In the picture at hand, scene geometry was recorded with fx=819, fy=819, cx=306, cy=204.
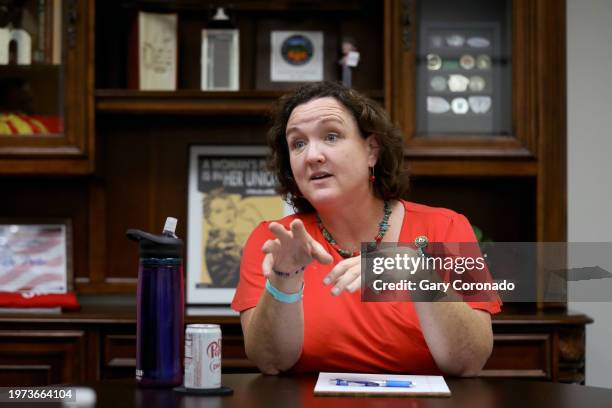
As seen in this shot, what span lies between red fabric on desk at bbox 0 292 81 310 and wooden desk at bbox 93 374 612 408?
132cm

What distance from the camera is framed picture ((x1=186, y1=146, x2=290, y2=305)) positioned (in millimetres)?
2912

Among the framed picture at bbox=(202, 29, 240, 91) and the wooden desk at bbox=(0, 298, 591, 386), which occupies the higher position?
the framed picture at bbox=(202, 29, 240, 91)

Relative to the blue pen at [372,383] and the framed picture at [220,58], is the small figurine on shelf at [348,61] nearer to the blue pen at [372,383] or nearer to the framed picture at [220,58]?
the framed picture at [220,58]

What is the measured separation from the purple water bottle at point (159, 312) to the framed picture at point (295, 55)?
165 cm

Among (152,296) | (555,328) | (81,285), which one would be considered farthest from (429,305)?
(81,285)

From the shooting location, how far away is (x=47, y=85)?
2.75m

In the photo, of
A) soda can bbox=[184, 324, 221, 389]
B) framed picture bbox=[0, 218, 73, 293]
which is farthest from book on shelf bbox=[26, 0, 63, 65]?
soda can bbox=[184, 324, 221, 389]

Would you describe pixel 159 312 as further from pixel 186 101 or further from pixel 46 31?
pixel 46 31

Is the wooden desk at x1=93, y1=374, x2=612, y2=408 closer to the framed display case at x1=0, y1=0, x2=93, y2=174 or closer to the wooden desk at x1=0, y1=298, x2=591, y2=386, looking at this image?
the wooden desk at x1=0, y1=298, x2=591, y2=386

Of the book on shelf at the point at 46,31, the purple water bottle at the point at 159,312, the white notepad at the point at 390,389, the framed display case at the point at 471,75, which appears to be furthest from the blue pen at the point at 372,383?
the book on shelf at the point at 46,31

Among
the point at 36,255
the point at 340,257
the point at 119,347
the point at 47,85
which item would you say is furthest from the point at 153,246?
the point at 36,255

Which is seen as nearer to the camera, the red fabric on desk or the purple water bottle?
the purple water bottle

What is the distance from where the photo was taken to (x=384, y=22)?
2.81 metres

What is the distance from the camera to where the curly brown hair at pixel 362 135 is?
202 cm
